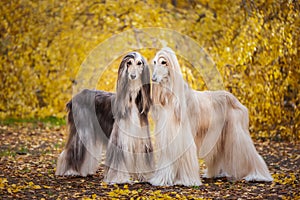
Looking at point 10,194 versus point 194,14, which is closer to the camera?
point 10,194

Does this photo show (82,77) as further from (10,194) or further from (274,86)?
(10,194)

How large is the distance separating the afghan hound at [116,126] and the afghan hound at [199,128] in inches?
6.4

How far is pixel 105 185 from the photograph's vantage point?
18.5 ft

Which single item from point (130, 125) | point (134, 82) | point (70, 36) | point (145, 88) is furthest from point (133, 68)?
point (70, 36)

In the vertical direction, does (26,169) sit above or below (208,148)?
below

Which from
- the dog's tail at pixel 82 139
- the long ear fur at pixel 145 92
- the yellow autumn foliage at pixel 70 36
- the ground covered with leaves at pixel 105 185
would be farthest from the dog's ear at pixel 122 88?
the yellow autumn foliage at pixel 70 36

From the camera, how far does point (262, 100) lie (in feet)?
29.1

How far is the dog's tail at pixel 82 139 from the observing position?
5973 mm

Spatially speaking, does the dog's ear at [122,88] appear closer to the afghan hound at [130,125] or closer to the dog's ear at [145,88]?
the afghan hound at [130,125]

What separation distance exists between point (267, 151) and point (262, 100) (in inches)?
43.2

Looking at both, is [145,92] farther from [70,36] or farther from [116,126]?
[70,36]

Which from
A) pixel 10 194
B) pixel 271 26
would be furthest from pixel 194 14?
pixel 10 194

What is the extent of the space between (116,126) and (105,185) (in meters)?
0.64

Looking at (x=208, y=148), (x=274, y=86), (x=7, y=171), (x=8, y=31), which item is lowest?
(x=7, y=171)
